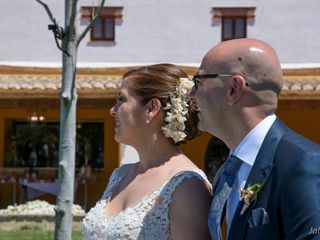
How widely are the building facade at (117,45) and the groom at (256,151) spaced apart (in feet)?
53.5

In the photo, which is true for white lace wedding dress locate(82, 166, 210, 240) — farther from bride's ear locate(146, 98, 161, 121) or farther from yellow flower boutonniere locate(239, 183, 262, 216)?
yellow flower boutonniere locate(239, 183, 262, 216)

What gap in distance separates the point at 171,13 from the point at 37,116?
13.6 ft

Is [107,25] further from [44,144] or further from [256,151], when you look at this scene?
[256,151]

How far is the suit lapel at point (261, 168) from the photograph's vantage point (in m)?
2.12

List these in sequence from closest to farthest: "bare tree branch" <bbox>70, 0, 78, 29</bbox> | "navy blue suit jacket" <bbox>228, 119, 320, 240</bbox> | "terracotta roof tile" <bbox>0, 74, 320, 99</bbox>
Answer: "navy blue suit jacket" <bbox>228, 119, 320, 240</bbox> < "bare tree branch" <bbox>70, 0, 78, 29</bbox> < "terracotta roof tile" <bbox>0, 74, 320, 99</bbox>

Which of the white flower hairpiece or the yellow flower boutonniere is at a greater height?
the white flower hairpiece

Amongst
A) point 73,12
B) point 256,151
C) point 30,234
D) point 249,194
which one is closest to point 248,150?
point 256,151

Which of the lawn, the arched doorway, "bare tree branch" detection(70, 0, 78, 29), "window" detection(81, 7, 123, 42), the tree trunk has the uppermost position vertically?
"window" detection(81, 7, 123, 42)

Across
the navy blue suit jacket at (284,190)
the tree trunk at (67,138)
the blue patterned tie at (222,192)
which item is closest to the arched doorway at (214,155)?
the tree trunk at (67,138)

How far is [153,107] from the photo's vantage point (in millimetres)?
2992

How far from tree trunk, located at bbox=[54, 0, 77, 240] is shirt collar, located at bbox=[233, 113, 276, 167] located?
5.33 meters

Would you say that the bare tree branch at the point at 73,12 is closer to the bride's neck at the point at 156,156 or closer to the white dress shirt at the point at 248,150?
the bride's neck at the point at 156,156

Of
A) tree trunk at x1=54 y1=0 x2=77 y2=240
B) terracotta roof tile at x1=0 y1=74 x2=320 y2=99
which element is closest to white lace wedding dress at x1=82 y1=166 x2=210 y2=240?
tree trunk at x1=54 y1=0 x2=77 y2=240

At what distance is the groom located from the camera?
2.02m
